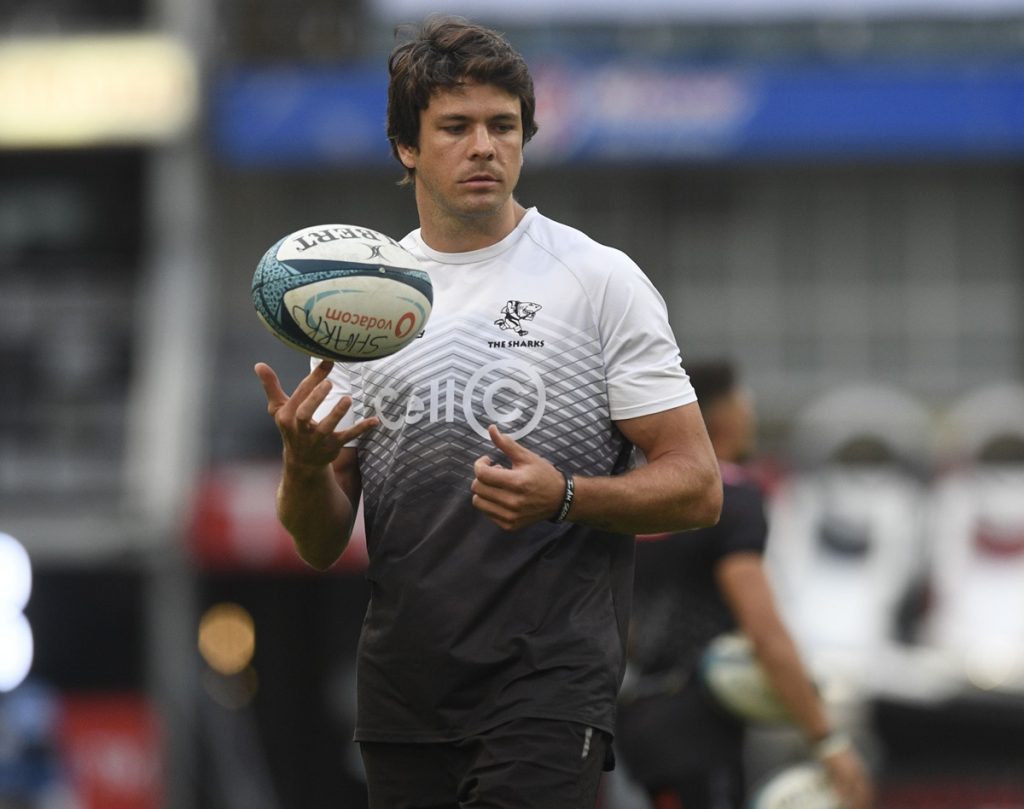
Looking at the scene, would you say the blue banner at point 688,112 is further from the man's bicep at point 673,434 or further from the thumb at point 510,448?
the thumb at point 510,448

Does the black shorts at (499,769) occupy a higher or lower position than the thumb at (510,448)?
lower

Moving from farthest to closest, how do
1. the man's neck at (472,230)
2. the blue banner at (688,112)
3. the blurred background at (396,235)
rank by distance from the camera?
the blue banner at (688,112) → the blurred background at (396,235) → the man's neck at (472,230)

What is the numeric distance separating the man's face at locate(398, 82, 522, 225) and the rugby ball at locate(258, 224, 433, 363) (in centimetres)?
18

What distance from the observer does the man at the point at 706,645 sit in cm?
638

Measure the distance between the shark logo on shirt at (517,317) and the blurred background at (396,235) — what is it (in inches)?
471

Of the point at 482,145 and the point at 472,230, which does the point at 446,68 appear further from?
the point at 472,230

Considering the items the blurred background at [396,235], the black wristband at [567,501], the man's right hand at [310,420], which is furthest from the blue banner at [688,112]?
the black wristband at [567,501]

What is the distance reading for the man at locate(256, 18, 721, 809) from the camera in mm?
4211

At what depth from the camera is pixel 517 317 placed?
4.32m

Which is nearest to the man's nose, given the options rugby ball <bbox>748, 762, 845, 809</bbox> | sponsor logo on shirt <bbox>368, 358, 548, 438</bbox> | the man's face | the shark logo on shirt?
the man's face

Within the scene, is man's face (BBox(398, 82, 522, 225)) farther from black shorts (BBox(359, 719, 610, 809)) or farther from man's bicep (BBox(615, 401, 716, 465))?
black shorts (BBox(359, 719, 610, 809))

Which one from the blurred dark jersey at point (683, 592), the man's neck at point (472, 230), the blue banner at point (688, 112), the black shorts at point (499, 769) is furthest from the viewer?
the blue banner at point (688, 112)

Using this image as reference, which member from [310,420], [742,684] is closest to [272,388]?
[310,420]

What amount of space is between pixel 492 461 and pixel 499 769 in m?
0.63
